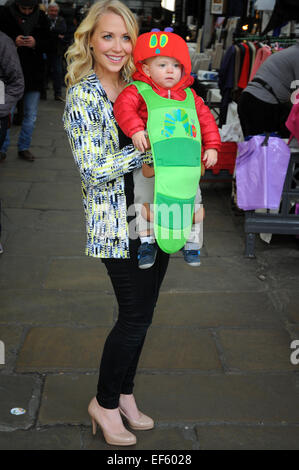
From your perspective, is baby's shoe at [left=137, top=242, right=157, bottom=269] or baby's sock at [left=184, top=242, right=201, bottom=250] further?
baby's sock at [left=184, top=242, right=201, bottom=250]

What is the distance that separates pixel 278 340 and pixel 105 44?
215cm

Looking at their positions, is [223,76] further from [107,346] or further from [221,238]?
[107,346]

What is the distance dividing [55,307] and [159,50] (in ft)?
7.06

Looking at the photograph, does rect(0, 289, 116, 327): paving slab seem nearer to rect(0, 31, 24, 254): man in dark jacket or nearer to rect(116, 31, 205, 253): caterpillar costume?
rect(0, 31, 24, 254): man in dark jacket

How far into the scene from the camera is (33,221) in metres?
5.34

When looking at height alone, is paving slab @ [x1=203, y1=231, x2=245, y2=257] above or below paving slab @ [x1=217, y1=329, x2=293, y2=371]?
below

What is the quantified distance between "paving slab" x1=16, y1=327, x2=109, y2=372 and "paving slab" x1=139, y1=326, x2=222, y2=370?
0.30 metres

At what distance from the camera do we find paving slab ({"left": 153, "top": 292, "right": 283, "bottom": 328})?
3.60m

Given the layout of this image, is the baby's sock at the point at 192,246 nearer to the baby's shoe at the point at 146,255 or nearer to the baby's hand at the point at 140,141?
the baby's shoe at the point at 146,255

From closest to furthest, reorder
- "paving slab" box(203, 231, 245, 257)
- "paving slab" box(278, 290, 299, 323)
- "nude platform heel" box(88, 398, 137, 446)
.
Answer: "nude platform heel" box(88, 398, 137, 446), "paving slab" box(278, 290, 299, 323), "paving slab" box(203, 231, 245, 257)

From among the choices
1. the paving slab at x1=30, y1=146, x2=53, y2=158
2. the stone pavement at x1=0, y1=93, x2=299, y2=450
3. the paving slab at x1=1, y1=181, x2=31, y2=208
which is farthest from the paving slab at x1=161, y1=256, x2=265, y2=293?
the paving slab at x1=30, y1=146, x2=53, y2=158

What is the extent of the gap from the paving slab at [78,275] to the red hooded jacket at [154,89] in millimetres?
2061

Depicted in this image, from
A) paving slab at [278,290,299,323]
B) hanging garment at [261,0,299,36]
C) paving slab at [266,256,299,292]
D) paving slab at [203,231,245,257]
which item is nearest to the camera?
paving slab at [278,290,299,323]

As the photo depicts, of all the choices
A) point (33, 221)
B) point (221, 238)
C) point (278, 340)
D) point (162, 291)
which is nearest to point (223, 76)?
point (221, 238)
